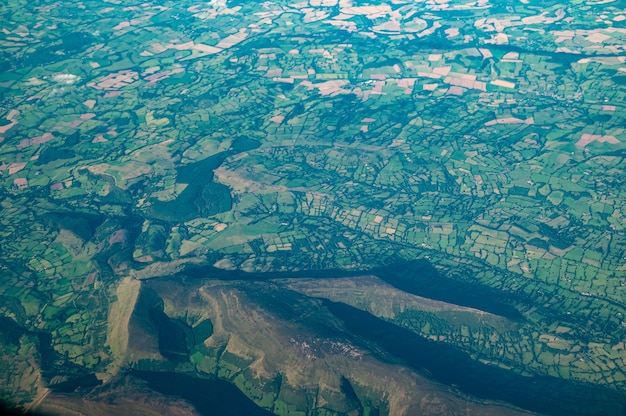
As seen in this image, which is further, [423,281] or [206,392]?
[423,281]

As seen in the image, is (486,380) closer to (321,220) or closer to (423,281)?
(423,281)

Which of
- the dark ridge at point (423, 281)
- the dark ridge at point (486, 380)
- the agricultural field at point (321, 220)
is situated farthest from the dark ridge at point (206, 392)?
the dark ridge at point (423, 281)

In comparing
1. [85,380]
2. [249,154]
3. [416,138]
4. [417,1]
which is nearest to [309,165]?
[249,154]

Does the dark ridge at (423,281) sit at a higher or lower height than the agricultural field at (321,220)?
lower

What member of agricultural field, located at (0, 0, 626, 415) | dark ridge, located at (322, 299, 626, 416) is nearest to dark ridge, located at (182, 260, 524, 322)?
agricultural field, located at (0, 0, 626, 415)

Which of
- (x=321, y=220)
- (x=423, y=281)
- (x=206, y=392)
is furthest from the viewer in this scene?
(x=321, y=220)

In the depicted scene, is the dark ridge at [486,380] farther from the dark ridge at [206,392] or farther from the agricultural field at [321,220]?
the dark ridge at [206,392]

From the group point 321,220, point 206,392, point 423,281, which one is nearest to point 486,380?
point 423,281

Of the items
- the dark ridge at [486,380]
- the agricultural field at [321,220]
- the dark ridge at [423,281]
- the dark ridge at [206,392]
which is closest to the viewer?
the dark ridge at [486,380]

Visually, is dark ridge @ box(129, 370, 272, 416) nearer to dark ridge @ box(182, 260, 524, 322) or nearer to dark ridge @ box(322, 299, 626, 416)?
dark ridge @ box(322, 299, 626, 416)

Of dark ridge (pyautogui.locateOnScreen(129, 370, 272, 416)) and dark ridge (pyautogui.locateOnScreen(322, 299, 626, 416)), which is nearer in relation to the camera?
dark ridge (pyautogui.locateOnScreen(322, 299, 626, 416))
